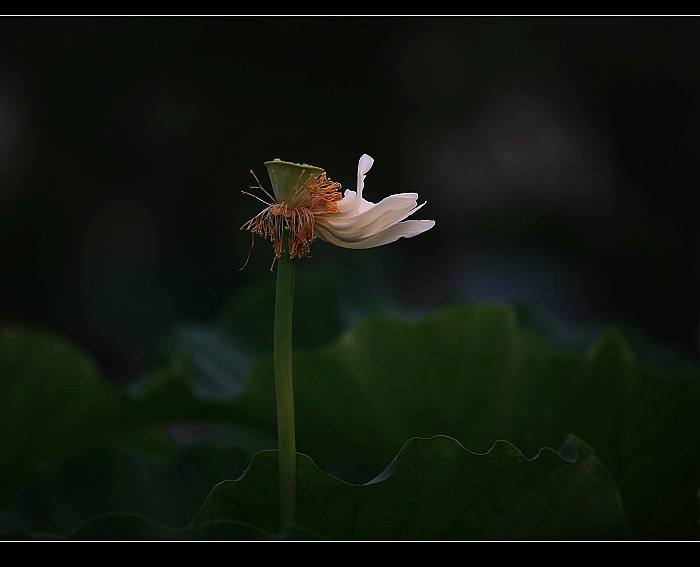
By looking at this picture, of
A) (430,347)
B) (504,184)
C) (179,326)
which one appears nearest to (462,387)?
(430,347)

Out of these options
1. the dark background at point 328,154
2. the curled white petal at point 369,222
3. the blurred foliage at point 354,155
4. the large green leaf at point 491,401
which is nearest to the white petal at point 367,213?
the curled white petal at point 369,222

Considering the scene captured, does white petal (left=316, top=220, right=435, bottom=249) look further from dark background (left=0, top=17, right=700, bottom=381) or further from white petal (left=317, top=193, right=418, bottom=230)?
dark background (left=0, top=17, right=700, bottom=381)

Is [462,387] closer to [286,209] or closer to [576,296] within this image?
[286,209]

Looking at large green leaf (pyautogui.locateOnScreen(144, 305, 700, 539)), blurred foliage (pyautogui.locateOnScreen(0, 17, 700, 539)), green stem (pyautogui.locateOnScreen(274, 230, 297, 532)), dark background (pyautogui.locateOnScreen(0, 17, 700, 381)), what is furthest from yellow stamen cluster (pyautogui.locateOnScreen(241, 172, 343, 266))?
dark background (pyautogui.locateOnScreen(0, 17, 700, 381))

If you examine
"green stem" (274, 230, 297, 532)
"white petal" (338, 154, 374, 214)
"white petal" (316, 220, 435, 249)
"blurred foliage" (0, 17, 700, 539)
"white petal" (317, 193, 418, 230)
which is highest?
"blurred foliage" (0, 17, 700, 539)

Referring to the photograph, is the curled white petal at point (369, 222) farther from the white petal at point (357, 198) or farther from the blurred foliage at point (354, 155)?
the blurred foliage at point (354, 155)

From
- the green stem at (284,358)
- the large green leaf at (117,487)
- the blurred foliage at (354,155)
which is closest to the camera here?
the green stem at (284,358)
